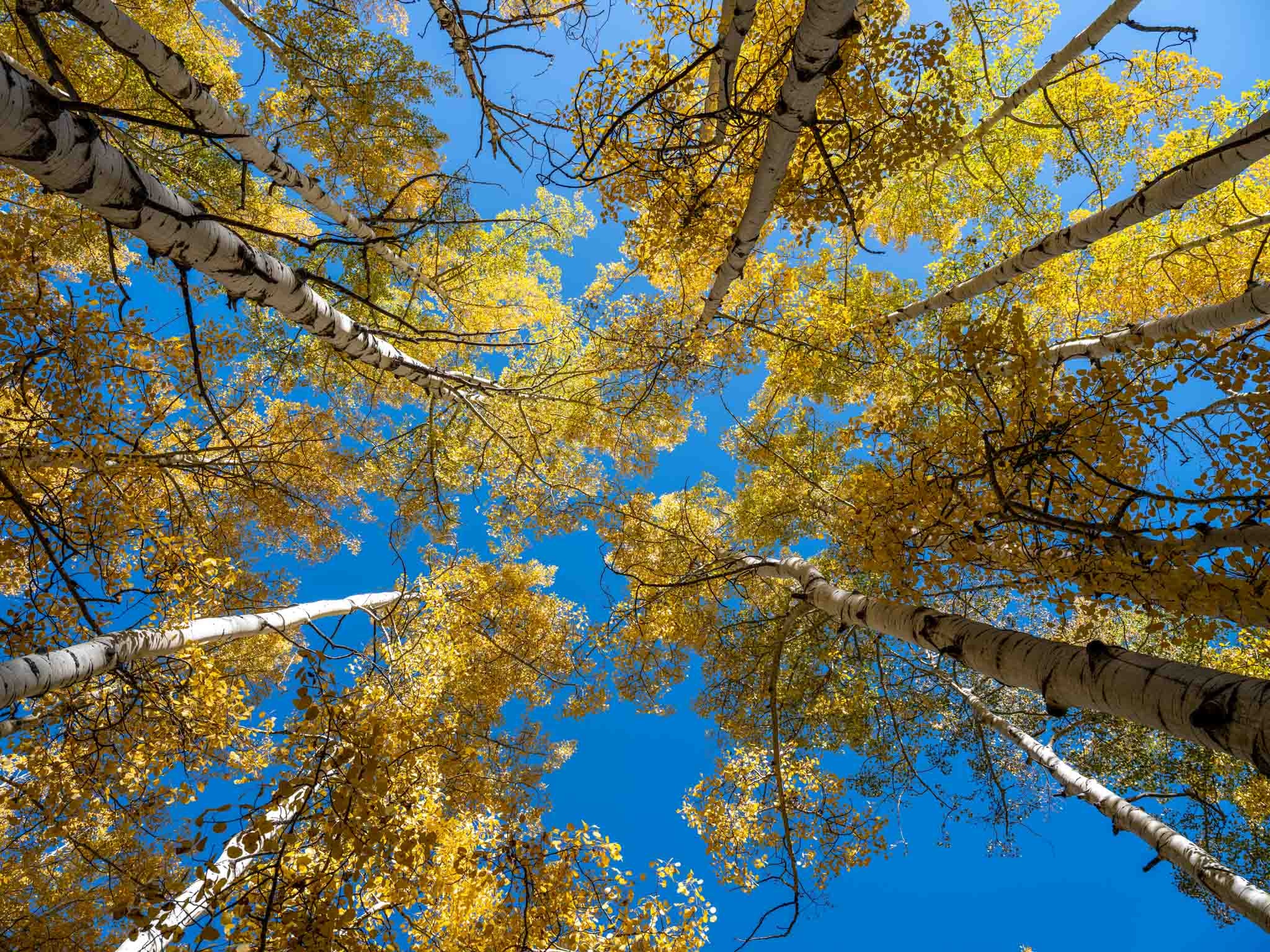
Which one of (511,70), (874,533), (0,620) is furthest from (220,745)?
(511,70)

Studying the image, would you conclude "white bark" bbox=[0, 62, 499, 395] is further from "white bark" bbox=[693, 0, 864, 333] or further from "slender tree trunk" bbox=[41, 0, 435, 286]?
"white bark" bbox=[693, 0, 864, 333]

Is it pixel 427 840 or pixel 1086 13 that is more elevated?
pixel 1086 13

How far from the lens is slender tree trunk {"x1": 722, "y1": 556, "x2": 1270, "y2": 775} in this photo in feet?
5.39

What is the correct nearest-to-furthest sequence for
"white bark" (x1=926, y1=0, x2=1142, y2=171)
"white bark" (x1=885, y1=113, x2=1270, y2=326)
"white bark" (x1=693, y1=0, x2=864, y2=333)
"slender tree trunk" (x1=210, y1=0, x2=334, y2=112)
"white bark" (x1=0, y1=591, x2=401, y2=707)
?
"white bark" (x1=693, y1=0, x2=864, y2=333)
"white bark" (x1=0, y1=591, x2=401, y2=707)
"white bark" (x1=885, y1=113, x2=1270, y2=326)
"white bark" (x1=926, y1=0, x2=1142, y2=171)
"slender tree trunk" (x1=210, y1=0, x2=334, y2=112)

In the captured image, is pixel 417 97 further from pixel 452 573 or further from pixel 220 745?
pixel 220 745

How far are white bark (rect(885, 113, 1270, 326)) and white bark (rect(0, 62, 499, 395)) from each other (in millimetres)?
4490

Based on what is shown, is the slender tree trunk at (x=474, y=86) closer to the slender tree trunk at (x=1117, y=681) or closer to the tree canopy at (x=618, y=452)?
the tree canopy at (x=618, y=452)

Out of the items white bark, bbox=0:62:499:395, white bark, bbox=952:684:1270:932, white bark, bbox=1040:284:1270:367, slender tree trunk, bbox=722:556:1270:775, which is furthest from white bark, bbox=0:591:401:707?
white bark, bbox=952:684:1270:932

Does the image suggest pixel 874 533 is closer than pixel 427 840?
No

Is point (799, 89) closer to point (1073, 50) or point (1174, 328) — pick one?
point (1073, 50)

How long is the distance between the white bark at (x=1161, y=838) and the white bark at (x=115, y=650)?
739cm

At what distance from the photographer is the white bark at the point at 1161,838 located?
365cm

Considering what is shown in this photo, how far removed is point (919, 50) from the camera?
382cm

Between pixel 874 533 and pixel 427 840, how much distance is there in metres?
3.11
